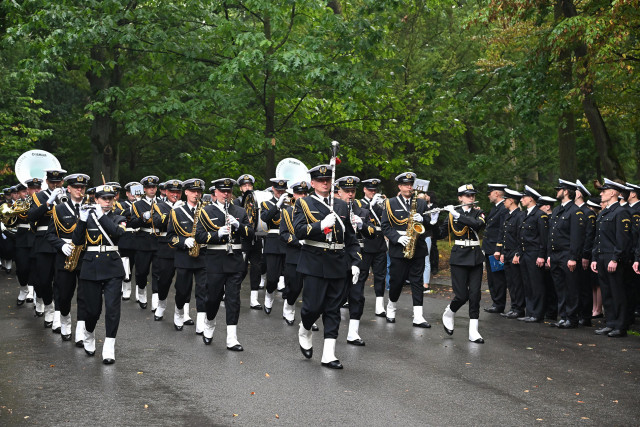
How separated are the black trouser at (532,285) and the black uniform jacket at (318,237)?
4.99 meters

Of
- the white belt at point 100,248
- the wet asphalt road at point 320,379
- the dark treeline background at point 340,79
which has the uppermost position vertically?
the dark treeline background at point 340,79

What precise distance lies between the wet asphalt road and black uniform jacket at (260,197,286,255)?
1.59m

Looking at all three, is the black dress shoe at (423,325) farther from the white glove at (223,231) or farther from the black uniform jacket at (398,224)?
the white glove at (223,231)

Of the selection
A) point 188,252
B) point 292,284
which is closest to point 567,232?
point 292,284

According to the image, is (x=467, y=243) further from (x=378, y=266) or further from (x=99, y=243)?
(x=99, y=243)

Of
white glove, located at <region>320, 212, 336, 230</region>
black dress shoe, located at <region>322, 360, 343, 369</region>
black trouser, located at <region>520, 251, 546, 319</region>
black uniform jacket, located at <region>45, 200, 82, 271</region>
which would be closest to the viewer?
white glove, located at <region>320, 212, 336, 230</region>

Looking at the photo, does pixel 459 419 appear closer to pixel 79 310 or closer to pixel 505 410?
pixel 505 410

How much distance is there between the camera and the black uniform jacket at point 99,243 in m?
9.41

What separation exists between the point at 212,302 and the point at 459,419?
4.36 metres

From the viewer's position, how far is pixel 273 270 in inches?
522

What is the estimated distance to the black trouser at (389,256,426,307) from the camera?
39.4 ft

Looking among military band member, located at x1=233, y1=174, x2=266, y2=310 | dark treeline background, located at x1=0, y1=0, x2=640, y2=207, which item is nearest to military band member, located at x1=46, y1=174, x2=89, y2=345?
military band member, located at x1=233, y1=174, x2=266, y2=310

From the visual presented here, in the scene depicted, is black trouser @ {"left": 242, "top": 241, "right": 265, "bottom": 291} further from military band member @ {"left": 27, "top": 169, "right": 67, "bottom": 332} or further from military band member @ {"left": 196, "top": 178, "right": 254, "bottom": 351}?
military band member @ {"left": 27, "top": 169, "right": 67, "bottom": 332}

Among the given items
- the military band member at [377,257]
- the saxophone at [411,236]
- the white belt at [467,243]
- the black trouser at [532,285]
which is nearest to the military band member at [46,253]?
the military band member at [377,257]
